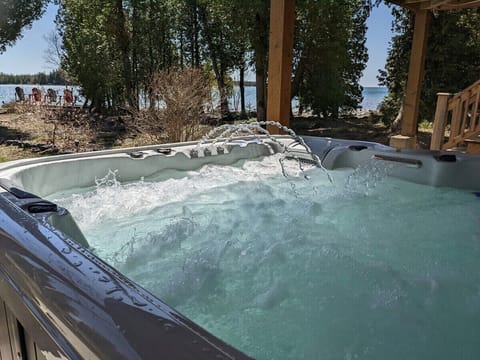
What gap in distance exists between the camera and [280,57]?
3559 millimetres

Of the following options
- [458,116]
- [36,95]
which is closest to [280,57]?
[458,116]

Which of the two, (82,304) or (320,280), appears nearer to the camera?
(82,304)

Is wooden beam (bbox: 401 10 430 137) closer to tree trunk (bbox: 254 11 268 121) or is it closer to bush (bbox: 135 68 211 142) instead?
bush (bbox: 135 68 211 142)

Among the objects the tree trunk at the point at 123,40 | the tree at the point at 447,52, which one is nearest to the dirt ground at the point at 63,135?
the tree at the point at 447,52

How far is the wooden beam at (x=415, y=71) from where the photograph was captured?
446cm

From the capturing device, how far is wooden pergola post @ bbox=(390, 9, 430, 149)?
14.7ft

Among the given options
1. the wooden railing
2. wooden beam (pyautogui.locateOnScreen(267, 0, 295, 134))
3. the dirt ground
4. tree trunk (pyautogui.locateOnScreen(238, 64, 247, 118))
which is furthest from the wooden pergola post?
tree trunk (pyautogui.locateOnScreen(238, 64, 247, 118))

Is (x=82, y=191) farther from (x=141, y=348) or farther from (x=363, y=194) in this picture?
(x=141, y=348)

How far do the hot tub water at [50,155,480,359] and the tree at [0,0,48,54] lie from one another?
230 inches

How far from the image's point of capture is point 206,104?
5539mm

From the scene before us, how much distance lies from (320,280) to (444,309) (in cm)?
43

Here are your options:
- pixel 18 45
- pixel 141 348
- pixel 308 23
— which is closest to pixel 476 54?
pixel 308 23

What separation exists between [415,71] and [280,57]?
2.03 m

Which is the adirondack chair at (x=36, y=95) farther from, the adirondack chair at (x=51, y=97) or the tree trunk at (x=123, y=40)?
the tree trunk at (x=123, y=40)
